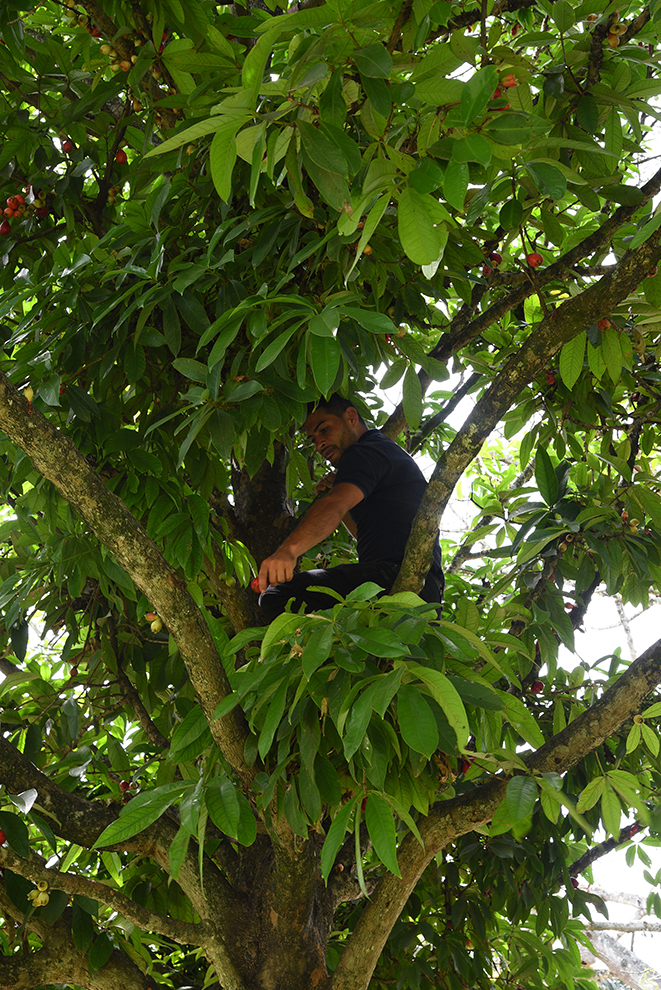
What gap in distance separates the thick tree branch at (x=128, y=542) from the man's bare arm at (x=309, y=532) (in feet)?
1.01

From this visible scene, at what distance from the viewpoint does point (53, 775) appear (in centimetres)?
254

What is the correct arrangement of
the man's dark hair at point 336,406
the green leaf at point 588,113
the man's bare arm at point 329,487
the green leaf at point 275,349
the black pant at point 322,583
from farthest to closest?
1. the man's bare arm at point 329,487
2. the man's dark hair at point 336,406
3. the black pant at point 322,583
4. the green leaf at point 588,113
5. the green leaf at point 275,349

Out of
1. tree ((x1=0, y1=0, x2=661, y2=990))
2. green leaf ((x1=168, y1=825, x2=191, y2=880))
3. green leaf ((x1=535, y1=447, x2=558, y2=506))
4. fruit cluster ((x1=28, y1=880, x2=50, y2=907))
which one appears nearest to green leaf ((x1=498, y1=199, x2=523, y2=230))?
tree ((x1=0, y1=0, x2=661, y2=990))

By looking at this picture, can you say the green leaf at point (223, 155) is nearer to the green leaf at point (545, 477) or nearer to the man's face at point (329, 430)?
the green leaf at point (545, 477)

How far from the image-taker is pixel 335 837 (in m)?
1.35

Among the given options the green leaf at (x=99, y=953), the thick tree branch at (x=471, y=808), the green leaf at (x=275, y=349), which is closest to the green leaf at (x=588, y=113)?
the green leaf at (x=275, y=349)

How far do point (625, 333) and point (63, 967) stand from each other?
7.31 ft

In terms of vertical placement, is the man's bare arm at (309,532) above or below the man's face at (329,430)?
below

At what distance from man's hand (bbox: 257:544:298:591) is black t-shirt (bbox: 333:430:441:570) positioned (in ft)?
1.47

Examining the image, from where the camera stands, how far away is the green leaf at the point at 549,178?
1.45 meters

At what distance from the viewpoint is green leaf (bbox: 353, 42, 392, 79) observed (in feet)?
3.66

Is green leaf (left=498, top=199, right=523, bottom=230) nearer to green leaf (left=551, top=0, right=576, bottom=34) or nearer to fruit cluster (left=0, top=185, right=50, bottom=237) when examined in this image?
green leaf (left=551, top=0, right=576, bottom=34)

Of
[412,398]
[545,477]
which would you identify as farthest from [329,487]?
[412,398]

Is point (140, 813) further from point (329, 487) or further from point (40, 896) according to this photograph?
point (329, 487)
